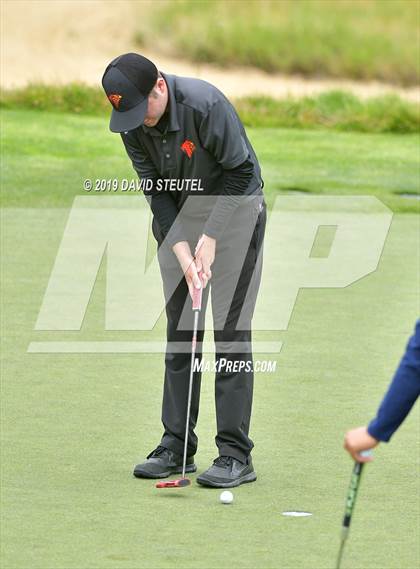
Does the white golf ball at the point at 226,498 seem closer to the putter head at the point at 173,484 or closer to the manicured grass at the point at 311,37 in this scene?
the putter head at the point at 173,484

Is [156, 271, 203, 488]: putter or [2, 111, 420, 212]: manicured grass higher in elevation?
[156, 271, 203, 488]: putter

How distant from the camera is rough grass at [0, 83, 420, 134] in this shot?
21016 millimetres

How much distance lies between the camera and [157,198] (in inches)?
251

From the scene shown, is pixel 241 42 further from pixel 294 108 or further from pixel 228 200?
pixel 228 200

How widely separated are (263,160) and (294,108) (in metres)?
4.28

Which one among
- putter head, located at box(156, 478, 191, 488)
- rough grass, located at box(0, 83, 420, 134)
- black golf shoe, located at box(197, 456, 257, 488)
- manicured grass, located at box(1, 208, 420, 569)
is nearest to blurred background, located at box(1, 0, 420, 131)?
rough grass, located at box(0, 83, 420, 134)

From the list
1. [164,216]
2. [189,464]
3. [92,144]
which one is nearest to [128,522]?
[189,464]

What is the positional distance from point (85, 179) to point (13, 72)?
9.22 metres

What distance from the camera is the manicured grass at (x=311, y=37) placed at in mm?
25125

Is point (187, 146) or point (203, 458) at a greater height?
point (187, 146)

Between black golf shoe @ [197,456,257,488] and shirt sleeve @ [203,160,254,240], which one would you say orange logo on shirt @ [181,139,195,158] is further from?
black golf shoe @ [197,456,257,488]

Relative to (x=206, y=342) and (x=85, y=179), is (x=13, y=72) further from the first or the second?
(x=206, y=342)

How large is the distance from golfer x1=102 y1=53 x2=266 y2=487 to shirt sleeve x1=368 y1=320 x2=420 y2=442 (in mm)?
2508

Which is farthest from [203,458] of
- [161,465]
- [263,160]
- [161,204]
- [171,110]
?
[263,160]
